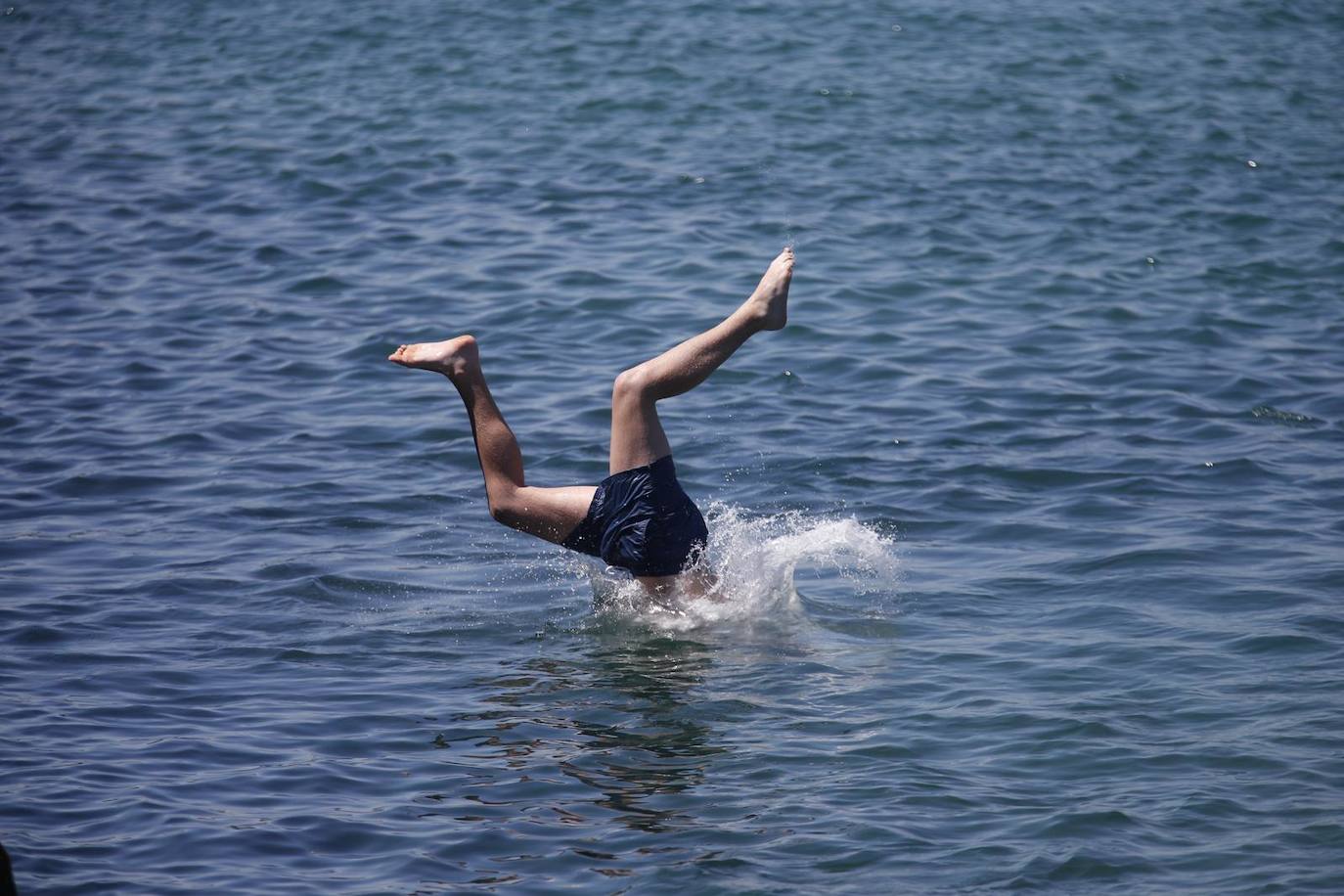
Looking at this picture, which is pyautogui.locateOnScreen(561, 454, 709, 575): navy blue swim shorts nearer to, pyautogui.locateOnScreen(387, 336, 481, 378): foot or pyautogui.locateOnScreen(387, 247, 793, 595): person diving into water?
pyautogui.locateOnScreen(387, 247, 793, 595): person diving into water

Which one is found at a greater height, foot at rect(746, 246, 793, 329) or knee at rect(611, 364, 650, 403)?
foot at rect(746, 246, 793, 329)

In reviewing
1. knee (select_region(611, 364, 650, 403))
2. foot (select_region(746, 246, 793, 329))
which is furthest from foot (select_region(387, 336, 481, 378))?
foot (select_region(746, 246, 793, 329))

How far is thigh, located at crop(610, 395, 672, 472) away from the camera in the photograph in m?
8.27

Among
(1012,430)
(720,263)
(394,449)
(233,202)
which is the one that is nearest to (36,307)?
(233,202)

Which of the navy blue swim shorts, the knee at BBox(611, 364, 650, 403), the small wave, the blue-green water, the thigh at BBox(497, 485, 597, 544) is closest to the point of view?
the blue-green water

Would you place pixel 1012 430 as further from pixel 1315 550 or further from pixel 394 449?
pixel 394 449

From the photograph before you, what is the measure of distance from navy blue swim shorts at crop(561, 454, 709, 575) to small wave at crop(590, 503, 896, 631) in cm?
36

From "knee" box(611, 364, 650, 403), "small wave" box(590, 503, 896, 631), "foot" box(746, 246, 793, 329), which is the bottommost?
"small wave" box(590, 503, 896, 631)

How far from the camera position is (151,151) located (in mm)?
18734

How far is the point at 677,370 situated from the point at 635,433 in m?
0.41

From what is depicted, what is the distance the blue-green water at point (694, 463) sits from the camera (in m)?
6.86

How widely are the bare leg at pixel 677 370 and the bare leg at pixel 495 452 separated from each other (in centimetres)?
39

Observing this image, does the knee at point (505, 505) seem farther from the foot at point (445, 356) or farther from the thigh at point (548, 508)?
the foot at point (445, 356)

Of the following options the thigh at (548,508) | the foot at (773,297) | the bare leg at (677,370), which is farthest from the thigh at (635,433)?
the foot at (773,297)
